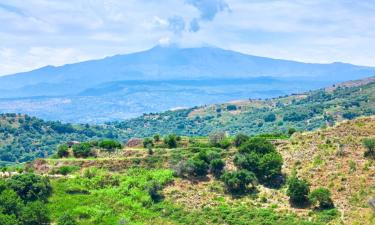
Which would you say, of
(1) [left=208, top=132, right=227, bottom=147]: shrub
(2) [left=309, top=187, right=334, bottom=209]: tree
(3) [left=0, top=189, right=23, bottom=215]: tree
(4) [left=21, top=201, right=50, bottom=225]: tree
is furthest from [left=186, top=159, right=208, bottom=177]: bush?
(3) [left=0, top=189, right=23, bottom=215]: tree

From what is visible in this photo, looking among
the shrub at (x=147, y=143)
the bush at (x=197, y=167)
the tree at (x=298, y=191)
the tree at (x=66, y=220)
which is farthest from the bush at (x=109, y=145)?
the tree at (x=298, y=191)

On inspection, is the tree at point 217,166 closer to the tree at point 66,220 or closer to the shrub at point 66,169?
the shrub at point 66,169

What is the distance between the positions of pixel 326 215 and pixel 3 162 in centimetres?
14211

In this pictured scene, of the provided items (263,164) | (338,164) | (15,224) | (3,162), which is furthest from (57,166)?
(3,162)

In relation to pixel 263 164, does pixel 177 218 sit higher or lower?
lower

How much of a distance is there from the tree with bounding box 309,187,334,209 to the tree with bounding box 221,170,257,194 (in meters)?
9.69

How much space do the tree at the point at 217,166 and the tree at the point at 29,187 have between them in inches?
949

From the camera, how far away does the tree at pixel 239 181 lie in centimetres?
7169

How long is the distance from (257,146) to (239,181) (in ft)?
35.5

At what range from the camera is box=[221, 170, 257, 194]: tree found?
71688 millimetres

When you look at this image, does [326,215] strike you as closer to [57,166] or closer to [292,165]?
[292,165]

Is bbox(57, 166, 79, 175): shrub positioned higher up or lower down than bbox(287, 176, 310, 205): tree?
higher up

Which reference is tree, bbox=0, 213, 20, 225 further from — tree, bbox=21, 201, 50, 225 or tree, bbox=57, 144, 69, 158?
tree, bbox=57, 144, 69, 158

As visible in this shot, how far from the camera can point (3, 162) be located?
179125 millimetres
